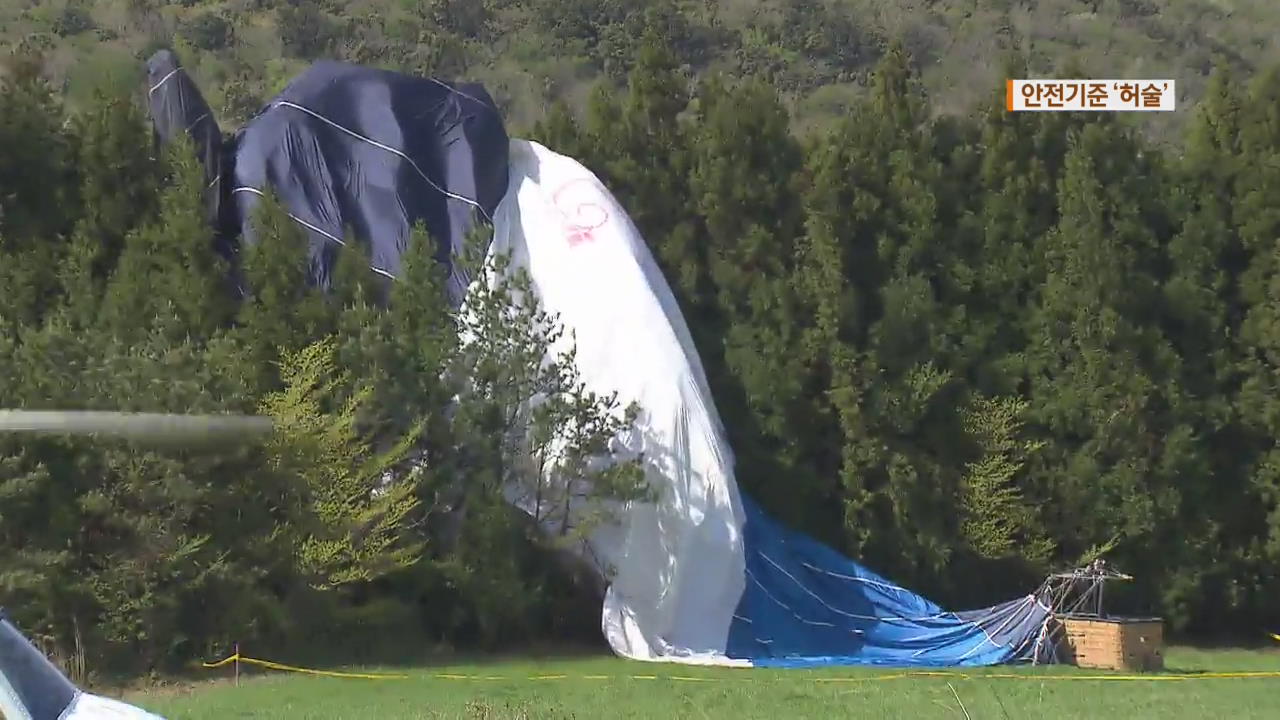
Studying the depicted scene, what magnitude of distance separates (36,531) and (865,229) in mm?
11720

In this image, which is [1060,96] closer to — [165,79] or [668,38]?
[165,79]

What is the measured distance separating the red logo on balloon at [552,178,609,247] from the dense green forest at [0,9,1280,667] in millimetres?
1423

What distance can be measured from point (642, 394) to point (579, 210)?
9.25 ft

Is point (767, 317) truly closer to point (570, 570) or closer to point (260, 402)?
point (570, 570)

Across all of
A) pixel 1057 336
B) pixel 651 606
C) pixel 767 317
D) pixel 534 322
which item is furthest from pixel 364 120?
pixel 1057 336

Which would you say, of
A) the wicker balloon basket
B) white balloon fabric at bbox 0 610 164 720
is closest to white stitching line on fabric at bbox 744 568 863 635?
the wicker balloon basket

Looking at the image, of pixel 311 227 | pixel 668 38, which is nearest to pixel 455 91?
Result: pixel 311 227

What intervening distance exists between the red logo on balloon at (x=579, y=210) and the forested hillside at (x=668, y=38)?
27200 millimetres

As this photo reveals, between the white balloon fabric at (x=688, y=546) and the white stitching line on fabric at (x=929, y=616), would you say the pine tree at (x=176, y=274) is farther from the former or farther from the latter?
the white stitching line on fabric at (x=929, y=616)

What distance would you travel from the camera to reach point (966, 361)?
21.1 metres

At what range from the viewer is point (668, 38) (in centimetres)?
5672

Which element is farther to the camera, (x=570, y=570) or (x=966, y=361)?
(x=966, y=361)

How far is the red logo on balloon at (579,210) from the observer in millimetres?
19953

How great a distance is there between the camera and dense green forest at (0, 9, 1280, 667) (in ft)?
58.3
